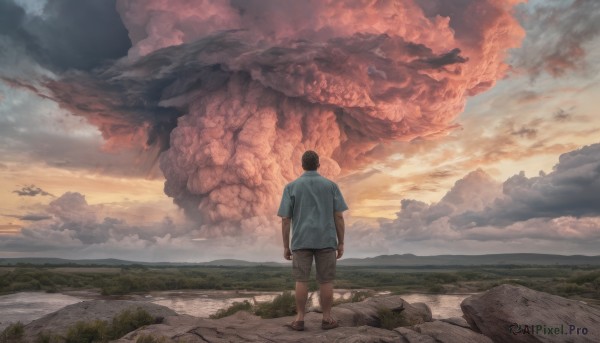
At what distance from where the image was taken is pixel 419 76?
172 ft

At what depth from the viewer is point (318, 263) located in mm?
8656

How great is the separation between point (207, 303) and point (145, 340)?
2780cm

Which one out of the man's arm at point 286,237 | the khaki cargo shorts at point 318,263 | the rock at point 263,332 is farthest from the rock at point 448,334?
the man's arm at point 286,237

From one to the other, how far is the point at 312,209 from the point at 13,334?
9136 millimetres

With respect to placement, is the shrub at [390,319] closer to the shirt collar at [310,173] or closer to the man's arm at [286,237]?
the man's arm at [286,237]

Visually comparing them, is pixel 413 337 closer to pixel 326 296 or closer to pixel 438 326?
pixel 438 326

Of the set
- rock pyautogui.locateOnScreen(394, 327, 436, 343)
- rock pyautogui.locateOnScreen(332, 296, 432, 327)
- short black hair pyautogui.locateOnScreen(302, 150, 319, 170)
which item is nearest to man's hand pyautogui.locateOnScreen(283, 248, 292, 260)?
short black hair pyautogui.locateOnScreen(302, 150, 319, 170)

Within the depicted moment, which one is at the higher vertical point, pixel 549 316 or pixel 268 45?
pixel 268 45

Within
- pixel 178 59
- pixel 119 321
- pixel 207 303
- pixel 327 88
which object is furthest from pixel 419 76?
pixel 119 321

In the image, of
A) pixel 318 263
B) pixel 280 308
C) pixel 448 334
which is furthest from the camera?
Answer: pixel 280 308

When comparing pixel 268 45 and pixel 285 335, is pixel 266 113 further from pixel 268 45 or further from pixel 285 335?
pixel 285 335

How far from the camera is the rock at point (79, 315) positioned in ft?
40.3

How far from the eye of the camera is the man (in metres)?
8.58

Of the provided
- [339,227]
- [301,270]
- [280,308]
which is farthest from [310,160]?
[280,308]
